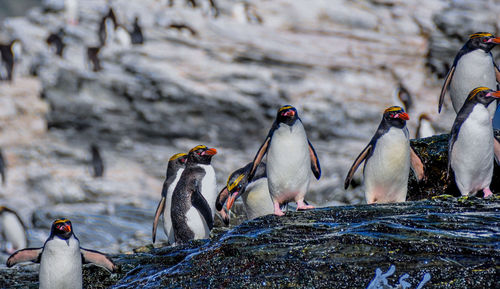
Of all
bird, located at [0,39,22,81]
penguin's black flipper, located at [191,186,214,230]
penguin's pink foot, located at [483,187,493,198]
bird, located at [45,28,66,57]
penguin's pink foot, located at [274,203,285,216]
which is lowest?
penguin's black flipper, located at [191,186,214,230]

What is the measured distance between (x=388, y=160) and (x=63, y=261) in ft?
9.75

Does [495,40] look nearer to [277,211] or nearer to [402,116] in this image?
[402,116]

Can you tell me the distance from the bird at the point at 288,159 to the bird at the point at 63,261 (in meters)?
1.62

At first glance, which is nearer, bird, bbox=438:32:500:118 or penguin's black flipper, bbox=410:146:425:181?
penguin's black flipper, bbox=410:146:425:181

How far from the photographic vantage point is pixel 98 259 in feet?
18.7

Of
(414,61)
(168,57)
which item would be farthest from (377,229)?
(414,61)

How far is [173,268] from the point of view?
457 cm

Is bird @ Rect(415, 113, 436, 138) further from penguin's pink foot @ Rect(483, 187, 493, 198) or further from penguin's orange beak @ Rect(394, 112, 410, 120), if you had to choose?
penguin's orange beak @ Rect(394, 112, 410, 120)

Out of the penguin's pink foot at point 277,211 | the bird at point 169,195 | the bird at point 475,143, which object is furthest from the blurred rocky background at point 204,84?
the penguin's pink foot at point 277,211

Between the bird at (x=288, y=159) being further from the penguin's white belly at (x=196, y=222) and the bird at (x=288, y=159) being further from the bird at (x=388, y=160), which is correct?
the penguin's white belly at (x=196, y=222)

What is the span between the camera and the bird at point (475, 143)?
555 centimetres

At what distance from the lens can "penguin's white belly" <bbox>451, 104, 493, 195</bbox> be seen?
555 cm

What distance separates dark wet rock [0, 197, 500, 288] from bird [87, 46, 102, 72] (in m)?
16.7

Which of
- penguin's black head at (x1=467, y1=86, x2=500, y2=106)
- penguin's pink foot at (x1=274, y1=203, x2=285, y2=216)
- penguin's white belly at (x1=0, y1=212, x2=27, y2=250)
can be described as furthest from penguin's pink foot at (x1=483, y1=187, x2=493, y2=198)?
penguin's white belly at (x1=0, y1=212, x2=27, y2=250)
